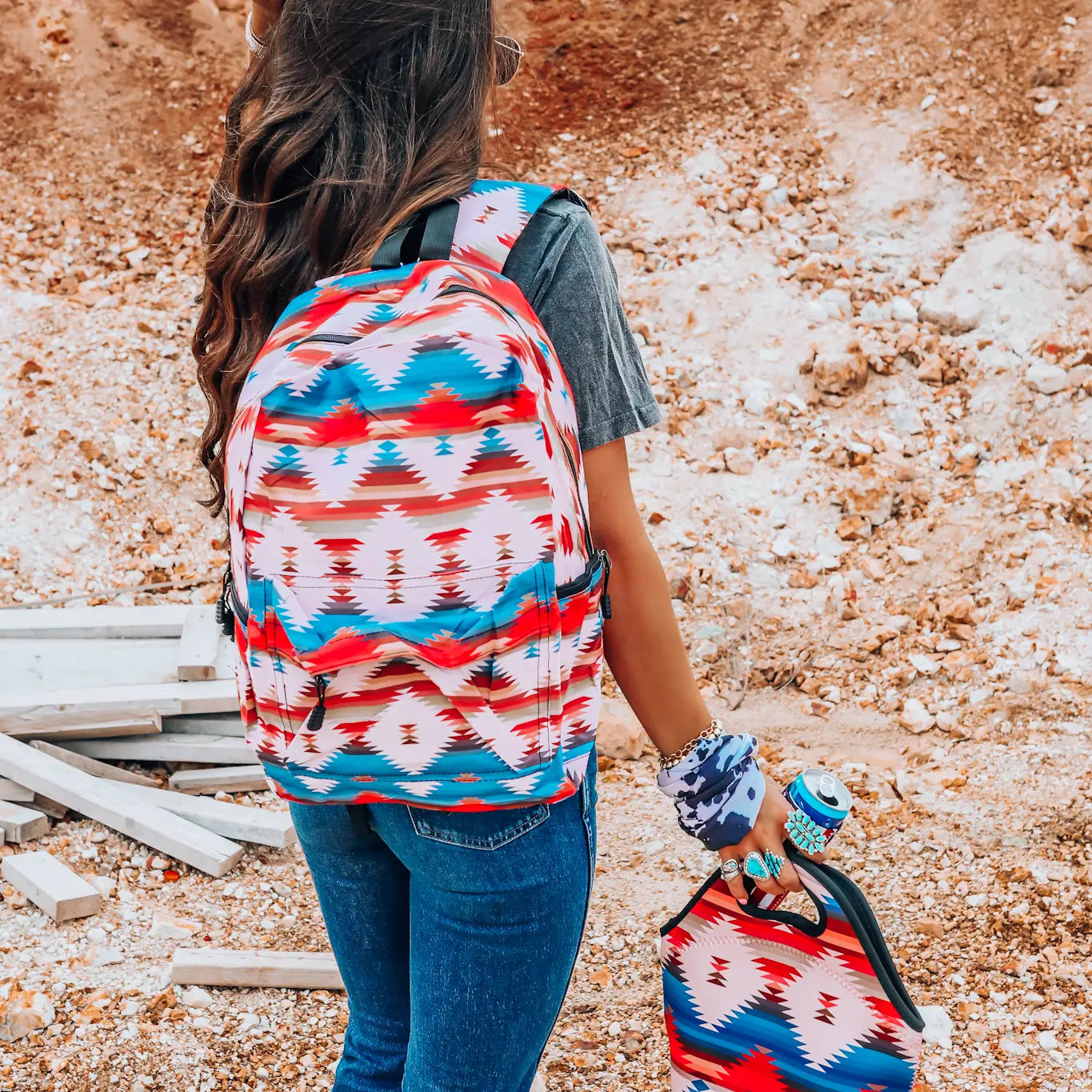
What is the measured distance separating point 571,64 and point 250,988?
5.84m

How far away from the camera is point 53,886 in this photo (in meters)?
2.95

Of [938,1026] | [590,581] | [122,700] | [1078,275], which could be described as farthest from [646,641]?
[1078,275]

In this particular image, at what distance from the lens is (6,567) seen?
15.3ft

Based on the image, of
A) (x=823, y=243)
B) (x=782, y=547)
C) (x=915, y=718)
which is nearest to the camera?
(x=915, y=718)

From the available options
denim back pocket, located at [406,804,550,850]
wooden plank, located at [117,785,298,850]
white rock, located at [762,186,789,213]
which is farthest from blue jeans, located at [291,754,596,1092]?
white rock, located at [762,186,789,213]

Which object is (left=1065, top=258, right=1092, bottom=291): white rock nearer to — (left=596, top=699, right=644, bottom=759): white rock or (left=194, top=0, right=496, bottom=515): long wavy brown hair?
(left=596, top=699, right=644, bottom=759): white rock

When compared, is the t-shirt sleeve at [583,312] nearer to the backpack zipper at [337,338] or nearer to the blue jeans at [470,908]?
the backpack zipper at [337,338]

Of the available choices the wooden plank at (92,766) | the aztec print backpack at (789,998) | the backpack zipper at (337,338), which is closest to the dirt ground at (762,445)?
Answer: the wooden plank at (92,766)

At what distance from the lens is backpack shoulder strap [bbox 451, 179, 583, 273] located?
117cm

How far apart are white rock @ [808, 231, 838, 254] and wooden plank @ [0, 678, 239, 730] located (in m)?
3.93

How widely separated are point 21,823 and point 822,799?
2.65 meters

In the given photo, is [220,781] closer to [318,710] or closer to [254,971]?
[254,971]

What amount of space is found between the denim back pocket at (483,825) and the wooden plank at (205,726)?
2624 mm

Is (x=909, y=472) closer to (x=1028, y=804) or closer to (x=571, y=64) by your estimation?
(x=1028, y=804)
